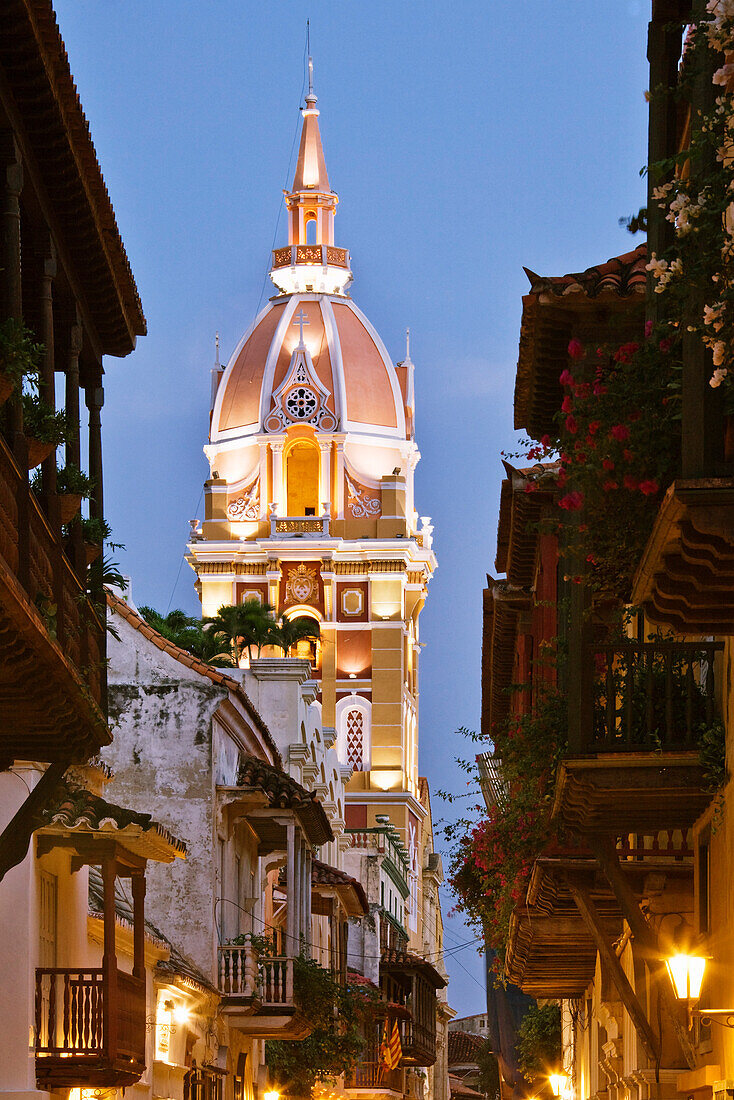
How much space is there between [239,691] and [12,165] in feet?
61.1

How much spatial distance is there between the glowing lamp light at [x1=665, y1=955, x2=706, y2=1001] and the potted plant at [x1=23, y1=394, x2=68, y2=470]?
15.8 feet

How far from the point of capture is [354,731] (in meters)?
86.4

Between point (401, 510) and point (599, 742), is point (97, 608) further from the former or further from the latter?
point (401, 510)

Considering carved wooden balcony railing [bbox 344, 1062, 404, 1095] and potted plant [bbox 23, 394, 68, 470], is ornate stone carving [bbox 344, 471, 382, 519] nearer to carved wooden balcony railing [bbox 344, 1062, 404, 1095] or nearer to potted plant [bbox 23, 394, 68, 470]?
carved wooden balcony railing [bbox 344, 1062, 404, 1095]

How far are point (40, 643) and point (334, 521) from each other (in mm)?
75193

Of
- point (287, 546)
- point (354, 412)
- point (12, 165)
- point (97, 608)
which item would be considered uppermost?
point (354, 412)

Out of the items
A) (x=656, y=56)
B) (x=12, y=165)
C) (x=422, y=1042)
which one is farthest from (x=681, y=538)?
(x=422, y=1042)

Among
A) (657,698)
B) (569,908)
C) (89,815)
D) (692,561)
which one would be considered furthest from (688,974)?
(89,815)

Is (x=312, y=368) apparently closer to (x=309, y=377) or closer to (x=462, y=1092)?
(x=309, y=377)

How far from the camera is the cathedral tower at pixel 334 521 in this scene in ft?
278

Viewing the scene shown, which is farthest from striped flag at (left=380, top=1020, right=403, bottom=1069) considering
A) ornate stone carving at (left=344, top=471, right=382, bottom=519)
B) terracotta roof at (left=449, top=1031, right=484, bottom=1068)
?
terracotta roof at (left=449, top=1031, right=484, bottom=1068)

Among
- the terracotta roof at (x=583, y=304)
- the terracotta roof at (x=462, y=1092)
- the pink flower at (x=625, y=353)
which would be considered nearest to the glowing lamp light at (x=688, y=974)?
the pink flower at (x=625, y=353)

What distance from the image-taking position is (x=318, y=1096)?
41469 mm

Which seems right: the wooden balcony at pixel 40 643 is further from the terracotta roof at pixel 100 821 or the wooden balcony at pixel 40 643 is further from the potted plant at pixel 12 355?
the terracotta roof at pixel 100 821
